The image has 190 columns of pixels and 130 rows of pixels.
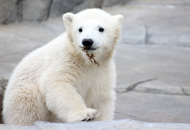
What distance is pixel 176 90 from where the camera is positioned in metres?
5.53

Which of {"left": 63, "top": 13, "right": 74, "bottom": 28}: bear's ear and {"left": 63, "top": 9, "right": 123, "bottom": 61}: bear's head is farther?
{"left": 63, "top": 13, "right": 74, "bottom": 28}: bear's ear

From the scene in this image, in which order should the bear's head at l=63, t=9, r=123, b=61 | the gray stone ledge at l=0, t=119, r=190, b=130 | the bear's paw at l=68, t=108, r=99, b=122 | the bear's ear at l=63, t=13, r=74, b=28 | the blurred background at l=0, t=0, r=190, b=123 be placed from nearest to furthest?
1. the gray stone ledge at l=0, t=119, r=190, b=130
2. the bear's paw at l=68, t=108, r=99, b=122
3. the bear's head at l=63, t=9, r=123, b=61
4. the bear's ear at l=63, t=13, r=74, b=28
5. the blurred background at l=0, t=0, r=190, b=123

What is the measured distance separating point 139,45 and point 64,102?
5.24 m

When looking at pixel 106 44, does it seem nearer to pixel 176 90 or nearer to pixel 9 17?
pixel 176 90

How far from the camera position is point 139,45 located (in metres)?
8.39

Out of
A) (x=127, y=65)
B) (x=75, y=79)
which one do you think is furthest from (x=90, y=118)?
(x=127, y=65)

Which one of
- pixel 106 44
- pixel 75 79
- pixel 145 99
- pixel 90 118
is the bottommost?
pixel 145 99

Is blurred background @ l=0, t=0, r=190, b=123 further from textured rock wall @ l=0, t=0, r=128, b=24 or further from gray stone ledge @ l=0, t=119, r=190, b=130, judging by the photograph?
gray stone ledge @ l=0, t=119, r=190, b=130

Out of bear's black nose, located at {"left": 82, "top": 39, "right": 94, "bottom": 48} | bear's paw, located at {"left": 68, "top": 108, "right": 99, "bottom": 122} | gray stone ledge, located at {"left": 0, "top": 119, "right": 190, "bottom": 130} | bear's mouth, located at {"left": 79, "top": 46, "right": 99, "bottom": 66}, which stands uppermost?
bear's black nose, located at {"left": 82, "top": 39, "right": 94, "bottom": 48}

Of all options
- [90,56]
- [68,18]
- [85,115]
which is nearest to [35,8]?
[68,18]

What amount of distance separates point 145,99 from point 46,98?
83.0 inches

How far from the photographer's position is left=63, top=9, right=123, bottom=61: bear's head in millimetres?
3389

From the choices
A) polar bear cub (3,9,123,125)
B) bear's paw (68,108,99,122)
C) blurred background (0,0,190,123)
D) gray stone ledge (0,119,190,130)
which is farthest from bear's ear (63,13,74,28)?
gray stone ledge (0,119,190,130)

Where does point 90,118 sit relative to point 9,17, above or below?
below
